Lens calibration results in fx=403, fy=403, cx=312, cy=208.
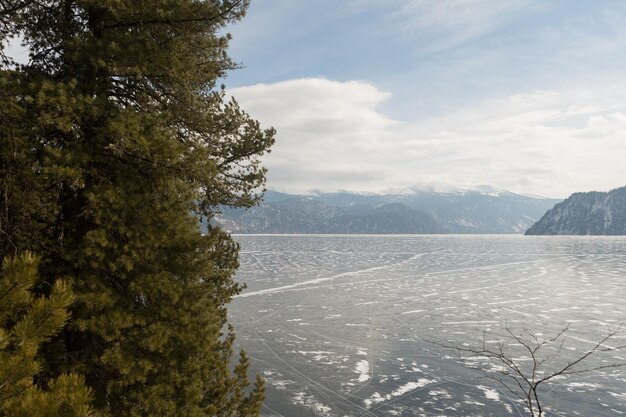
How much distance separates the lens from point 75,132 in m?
8.20

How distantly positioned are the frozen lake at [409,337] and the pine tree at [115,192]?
9404 millimetres

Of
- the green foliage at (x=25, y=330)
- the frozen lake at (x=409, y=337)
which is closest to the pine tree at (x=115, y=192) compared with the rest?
the green foliage at (x=25, y=330)

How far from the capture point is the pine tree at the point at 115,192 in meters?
7.41

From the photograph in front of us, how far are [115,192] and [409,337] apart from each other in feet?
74.0

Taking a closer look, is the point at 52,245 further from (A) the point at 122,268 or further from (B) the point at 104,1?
(B) the point at 104,1

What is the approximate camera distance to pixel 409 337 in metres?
26.1

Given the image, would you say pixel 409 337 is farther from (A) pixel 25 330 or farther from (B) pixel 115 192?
(A) pixel 25 330

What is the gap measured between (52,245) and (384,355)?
19.0 m

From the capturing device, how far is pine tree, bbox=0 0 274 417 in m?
7.41

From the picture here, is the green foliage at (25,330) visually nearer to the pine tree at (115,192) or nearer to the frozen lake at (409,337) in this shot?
the pine tree at (115,192)

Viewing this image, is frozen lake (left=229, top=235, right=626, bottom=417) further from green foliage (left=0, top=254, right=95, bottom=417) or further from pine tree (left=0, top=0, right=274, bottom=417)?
green foliage (left=0, top=254, right=95, bottom=417)

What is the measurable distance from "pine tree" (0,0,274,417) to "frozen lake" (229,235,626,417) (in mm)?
9404

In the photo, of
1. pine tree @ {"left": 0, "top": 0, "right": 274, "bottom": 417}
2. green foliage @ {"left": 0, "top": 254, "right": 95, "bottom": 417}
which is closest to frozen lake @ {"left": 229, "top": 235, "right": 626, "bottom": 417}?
pine tree @ {"left": 0, "top": 0, "right": 274, "bottom": 417}

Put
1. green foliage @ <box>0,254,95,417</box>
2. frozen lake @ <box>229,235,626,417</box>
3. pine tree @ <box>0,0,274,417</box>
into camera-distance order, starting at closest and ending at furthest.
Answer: green foliage @ <box>0,254,95,417</box>
pine tree @ <box>0,0,274,417</box>
frozen lake @ <box>229,235,626,417</box>
